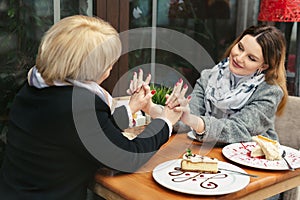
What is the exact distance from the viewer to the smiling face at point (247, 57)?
173 cm

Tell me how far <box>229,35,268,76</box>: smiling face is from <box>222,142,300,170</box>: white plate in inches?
13.2

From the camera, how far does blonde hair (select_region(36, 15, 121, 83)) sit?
3.91 ft

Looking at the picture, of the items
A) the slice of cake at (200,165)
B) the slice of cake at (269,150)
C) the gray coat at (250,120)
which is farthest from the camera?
the gray coat at (250,120)

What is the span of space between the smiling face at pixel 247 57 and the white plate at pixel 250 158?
335mm

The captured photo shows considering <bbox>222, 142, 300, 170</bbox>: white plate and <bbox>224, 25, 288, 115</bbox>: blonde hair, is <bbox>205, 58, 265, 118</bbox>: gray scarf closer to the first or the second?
<bbox>224, 25, 288, 115</bbox>: blonde hair

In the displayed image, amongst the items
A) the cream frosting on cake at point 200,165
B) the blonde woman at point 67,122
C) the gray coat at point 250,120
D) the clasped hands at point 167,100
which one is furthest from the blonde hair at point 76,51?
the gray coat at point 250,120

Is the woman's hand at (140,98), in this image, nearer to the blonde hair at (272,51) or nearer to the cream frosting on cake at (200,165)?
the cream frosting on cake at (200,165)

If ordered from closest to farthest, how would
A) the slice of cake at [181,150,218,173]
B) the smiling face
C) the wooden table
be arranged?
the wooden table, the slice of cake at [181,150,218,173], the smiling face

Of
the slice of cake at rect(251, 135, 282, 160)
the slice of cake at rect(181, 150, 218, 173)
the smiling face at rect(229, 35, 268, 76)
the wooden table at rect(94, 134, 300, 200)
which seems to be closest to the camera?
the wooden table at rect(94, 134, 300, 200)

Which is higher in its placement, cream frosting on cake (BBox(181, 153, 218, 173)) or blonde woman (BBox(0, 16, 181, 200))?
blonde woman (BBox(0, 16, 181, 200))

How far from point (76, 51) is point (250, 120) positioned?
0.82 metres

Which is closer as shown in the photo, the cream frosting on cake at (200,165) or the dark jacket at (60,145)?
the dark jacket at (60,145)

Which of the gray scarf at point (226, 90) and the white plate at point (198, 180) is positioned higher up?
the gray scarf at point (226, 90)

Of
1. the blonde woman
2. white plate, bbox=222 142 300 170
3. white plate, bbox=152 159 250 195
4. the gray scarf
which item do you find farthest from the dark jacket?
the gray scarf
